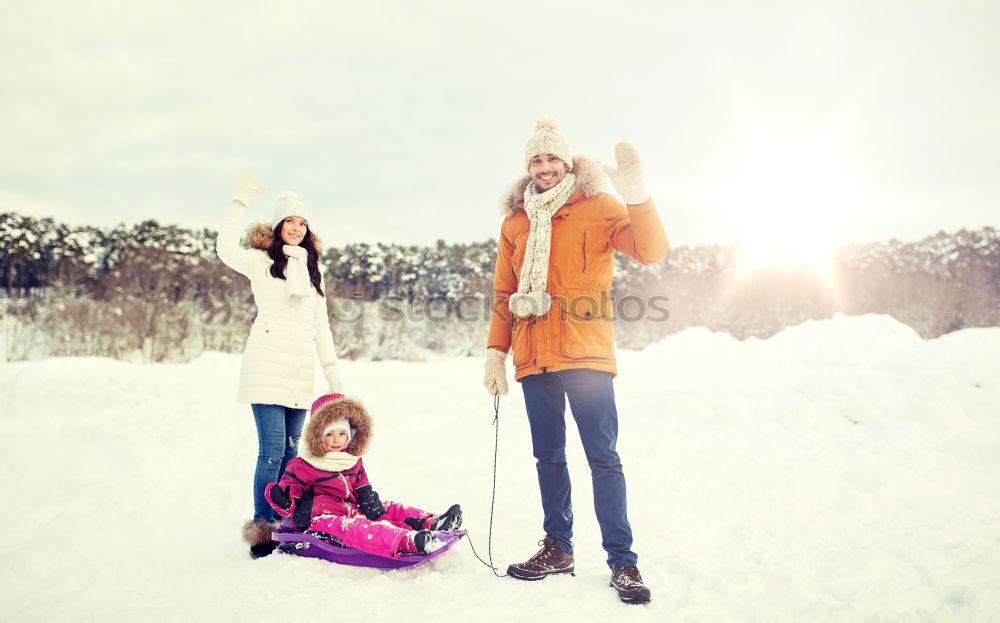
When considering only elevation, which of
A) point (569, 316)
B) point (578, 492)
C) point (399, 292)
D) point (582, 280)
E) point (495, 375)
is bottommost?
point (578, 492)

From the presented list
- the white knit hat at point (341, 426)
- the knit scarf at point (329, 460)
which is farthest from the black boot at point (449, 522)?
the white knit hat at point (341, 426)

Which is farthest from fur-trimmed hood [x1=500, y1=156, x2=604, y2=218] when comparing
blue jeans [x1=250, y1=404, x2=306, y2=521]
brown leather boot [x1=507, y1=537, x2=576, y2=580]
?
blue jeans [x1=250, y1=404, x2=306, y2=521]

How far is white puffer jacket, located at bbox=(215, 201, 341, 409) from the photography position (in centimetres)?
333

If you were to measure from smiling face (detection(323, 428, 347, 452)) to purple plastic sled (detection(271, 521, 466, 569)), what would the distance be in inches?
17.9

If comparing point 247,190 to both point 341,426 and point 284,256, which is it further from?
point 341,426

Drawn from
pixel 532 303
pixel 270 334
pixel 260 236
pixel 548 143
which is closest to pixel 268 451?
pixel 270 334

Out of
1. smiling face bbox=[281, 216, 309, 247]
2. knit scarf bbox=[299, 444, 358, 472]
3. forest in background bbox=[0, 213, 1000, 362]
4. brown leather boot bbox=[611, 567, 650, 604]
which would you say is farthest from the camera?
forest in background bbox=[0, 213, 1000, 362]

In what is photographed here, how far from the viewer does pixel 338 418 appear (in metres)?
3.40

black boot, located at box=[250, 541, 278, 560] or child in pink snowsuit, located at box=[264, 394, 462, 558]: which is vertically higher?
child in pink snowsuit, located at box=[264, 394, 462, 558]

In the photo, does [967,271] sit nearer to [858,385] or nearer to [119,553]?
[858,385]

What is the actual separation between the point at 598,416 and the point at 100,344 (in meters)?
14.4

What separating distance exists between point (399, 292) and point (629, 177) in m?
17.0

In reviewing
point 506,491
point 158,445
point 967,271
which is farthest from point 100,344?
point 967,271

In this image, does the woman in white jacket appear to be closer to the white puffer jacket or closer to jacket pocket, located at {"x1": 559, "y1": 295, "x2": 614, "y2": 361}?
the white puffer jacket
